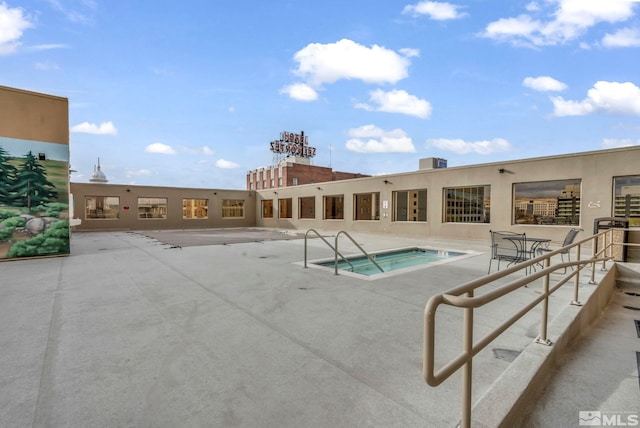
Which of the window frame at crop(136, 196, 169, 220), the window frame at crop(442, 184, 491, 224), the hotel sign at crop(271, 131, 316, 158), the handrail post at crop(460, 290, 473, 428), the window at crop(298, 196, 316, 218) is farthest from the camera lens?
the hotel sign at crop(271, 131, 316, 158)

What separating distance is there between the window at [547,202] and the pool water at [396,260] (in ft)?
14.3

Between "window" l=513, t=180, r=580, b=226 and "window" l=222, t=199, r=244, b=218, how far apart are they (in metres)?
20.5

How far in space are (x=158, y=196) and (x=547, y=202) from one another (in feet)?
77.4

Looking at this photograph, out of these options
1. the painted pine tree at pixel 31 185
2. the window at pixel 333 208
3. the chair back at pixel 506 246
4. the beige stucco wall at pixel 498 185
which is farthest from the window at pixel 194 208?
the chair back at pixel 506 246

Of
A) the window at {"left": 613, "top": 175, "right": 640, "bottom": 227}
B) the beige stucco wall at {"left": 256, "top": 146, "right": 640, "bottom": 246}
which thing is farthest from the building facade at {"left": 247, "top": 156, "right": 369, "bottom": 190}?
the window at {"left": 613, "top": 175, "right": 640, "bottom": 227}

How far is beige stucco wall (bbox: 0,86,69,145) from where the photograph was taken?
7.98m

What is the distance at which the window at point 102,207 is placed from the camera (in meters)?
20.5

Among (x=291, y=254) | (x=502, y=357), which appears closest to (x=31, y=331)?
(x=502, y=357)

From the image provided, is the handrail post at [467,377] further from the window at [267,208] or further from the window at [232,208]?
the window at [232,208]

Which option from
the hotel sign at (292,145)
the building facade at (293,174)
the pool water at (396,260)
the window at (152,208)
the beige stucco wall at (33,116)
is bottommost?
the pool water at (396,260)

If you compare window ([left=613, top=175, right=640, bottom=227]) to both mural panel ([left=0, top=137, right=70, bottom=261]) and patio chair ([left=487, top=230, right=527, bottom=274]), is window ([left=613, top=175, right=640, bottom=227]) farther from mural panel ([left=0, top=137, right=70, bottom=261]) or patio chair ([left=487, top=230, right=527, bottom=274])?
mural panel ([left=0, top=137, right=70, bottom=261])

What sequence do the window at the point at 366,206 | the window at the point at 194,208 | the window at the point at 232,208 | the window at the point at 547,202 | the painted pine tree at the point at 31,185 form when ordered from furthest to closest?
the window at the point at 232,208 < the window at the point at 194,208 < the window at the point at 366,206 < the window at the point at 547,202 < the painted pine tree at the point at 31,185

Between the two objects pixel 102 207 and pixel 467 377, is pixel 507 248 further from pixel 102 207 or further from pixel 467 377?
pixel 102 207

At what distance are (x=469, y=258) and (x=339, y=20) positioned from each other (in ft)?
32.4
